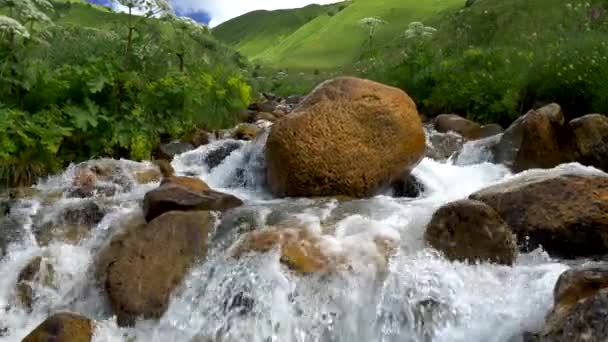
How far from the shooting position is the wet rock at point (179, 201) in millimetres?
7004

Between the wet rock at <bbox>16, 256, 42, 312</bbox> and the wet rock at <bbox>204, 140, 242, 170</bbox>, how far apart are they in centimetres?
389

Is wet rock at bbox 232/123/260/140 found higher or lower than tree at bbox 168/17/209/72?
lower

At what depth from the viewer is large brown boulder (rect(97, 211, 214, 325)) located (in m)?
5.83

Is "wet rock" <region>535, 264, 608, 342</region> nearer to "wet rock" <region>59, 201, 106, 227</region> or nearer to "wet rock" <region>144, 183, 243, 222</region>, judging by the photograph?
"wet rock" <region>144, 183, 243, 222</region>

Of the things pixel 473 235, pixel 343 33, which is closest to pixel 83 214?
pixel 473 235

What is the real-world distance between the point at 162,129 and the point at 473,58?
286 inches

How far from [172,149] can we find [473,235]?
6179 mm

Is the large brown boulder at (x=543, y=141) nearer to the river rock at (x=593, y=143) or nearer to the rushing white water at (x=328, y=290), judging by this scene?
the river rock at (x=593, y=143)

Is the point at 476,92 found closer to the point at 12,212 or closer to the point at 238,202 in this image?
the point at 238,202

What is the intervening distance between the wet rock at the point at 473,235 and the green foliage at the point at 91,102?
16.7ft

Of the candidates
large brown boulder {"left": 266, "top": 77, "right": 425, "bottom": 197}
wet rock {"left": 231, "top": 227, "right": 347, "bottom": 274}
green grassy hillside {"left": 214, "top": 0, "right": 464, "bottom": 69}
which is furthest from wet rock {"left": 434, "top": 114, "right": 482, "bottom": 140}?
green grassy hillside {"left": 214, "top": 0, "right": 464, "bottom": 69}

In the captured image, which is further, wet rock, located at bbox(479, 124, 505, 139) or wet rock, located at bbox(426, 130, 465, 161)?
wet rock, located at bbox(479, 124, 505, 139)

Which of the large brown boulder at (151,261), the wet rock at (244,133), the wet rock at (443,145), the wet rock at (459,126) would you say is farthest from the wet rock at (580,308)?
the wet rock at (244,133)

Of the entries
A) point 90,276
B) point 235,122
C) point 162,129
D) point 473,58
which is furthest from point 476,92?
point 90,276
